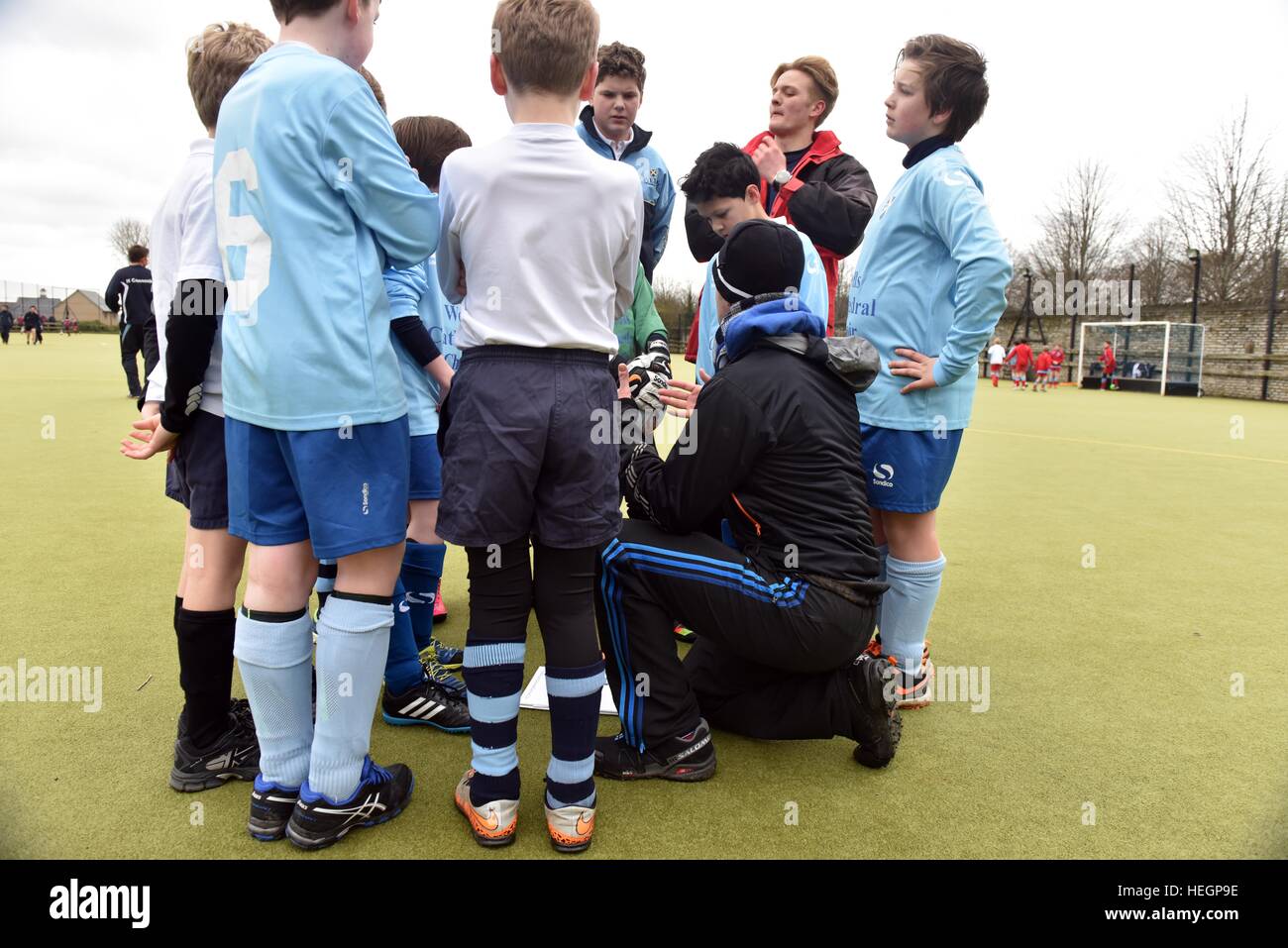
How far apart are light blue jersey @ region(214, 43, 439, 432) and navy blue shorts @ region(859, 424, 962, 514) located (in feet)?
5.51

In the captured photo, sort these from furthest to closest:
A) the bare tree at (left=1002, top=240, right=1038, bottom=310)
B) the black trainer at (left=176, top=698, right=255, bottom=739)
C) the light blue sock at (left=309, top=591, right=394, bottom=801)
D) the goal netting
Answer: the bare tree at (left=1002, top=240, right=1038, bottom=310) → the goal netting → the black trainer at (left=176, top=698, right=255, bottom=739) → the light blue sock at (left=309, top=591, right=394, bottom=801)

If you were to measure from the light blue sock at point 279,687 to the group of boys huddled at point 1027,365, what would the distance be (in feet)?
91.4

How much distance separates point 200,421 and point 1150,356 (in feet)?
101

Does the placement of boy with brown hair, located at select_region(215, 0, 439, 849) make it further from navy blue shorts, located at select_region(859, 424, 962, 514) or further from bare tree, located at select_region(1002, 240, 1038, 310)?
bare tree, located at select_region(1002, 240, 1038, 310)

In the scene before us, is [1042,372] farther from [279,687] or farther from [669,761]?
[279,687]

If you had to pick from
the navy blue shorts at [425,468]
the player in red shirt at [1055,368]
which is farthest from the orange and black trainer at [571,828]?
the player in red shirt at [1055,368]

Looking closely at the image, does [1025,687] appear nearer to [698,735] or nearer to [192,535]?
[698,735]

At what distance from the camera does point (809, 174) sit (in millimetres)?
3553

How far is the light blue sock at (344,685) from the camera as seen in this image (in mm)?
2049

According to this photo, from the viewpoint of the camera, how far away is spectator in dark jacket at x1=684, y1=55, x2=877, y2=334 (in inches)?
129

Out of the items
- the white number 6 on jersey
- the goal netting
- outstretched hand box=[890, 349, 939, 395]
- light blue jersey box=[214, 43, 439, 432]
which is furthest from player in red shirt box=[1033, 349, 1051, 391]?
the white number 6 on jersey

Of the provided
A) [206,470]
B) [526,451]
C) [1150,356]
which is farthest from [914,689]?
[1150,356]
